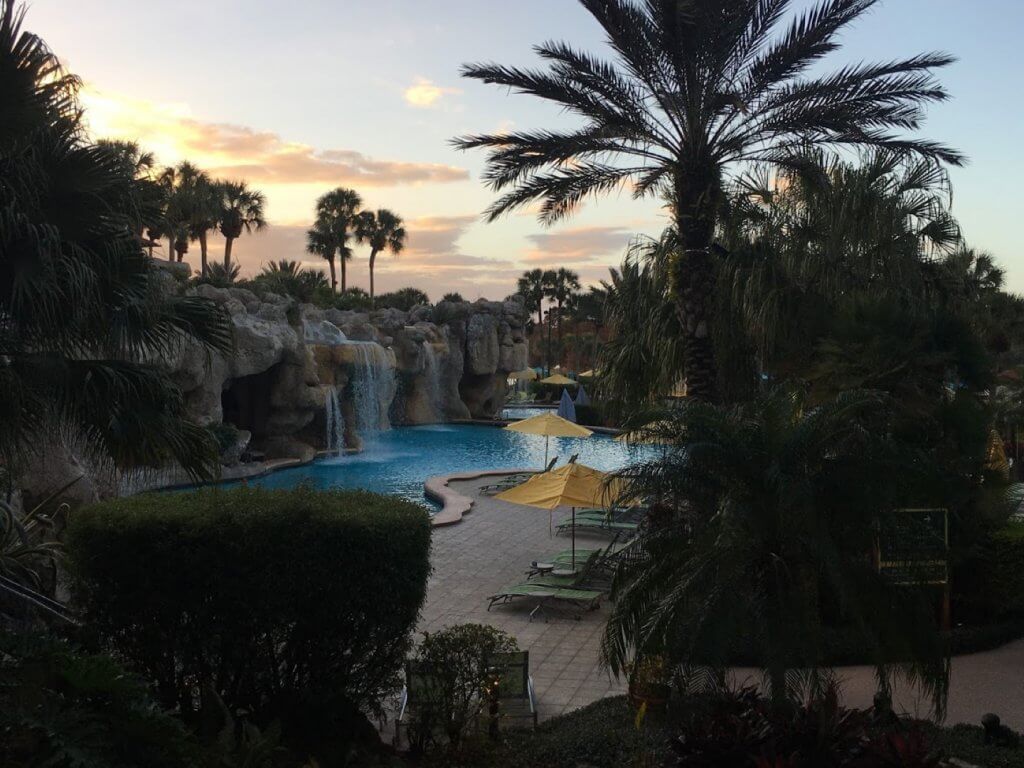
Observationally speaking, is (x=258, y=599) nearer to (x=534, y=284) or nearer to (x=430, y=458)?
(x=430, y=458)

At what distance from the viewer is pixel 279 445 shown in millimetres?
31641

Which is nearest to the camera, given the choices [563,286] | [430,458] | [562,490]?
[562,490]

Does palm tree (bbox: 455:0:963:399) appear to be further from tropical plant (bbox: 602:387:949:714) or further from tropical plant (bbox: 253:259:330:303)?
tropical plant (bbox: 253:259:330:303)

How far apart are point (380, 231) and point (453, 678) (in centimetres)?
6089

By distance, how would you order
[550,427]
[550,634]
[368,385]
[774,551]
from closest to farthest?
[774,551]
[550,634]
[550,427]
[368,385]

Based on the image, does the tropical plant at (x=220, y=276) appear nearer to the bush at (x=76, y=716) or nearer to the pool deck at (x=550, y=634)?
the pool deck at (x=550, y=634)

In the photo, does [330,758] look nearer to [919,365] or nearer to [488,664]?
[488,664]

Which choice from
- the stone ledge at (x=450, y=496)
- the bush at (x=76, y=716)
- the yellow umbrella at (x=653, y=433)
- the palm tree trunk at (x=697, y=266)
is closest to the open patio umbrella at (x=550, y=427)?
the stone ledge at (x=450, y=496)

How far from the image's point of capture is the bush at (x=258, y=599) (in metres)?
7.12

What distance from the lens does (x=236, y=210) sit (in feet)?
176

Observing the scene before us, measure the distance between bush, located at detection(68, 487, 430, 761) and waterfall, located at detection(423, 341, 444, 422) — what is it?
38.1 metres

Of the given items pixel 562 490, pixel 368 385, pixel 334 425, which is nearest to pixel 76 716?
pixel 562 490

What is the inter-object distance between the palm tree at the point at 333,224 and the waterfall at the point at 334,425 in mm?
31176

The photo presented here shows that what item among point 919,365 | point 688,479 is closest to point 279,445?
point 919,365
